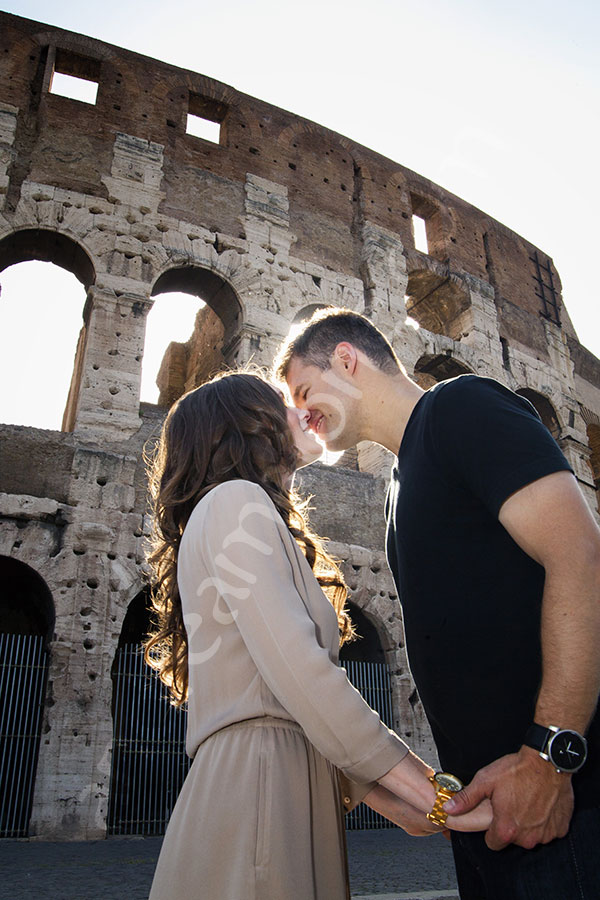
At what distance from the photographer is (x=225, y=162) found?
383 inches

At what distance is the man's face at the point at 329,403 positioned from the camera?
2.12 meters

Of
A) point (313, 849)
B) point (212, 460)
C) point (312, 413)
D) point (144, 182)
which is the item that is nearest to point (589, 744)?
point (313, 849)

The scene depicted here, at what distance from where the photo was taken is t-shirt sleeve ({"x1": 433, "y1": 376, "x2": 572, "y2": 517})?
4.62 ft

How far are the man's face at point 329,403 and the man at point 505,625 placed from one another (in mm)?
373

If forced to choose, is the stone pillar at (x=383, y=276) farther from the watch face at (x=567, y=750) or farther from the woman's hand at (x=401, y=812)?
the watch face at (x=567, y=750)

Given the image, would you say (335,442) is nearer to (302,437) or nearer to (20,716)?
(302,437)

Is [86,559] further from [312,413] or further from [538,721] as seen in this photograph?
[538,721]

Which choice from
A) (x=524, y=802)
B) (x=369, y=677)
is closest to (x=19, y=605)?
(x=369, y=677)

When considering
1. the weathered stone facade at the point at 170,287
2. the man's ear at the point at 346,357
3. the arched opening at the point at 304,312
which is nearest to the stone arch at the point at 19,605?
the weathered stone facade at the point at 170,287

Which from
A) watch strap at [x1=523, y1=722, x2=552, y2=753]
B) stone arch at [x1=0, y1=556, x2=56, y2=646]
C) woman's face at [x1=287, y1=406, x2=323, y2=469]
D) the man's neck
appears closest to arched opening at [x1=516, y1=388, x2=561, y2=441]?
stone arch at [x1=0, y1=556, x2=56, y2=646]

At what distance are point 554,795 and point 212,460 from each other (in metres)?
1.02

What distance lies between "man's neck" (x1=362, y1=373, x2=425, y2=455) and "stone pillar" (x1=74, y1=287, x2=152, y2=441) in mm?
5624

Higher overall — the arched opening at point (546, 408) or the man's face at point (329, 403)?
the arched opening at point (546, 408)

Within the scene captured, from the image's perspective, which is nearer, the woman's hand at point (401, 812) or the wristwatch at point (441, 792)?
the wristwatch at point (441, 792)
